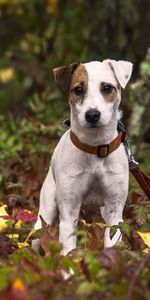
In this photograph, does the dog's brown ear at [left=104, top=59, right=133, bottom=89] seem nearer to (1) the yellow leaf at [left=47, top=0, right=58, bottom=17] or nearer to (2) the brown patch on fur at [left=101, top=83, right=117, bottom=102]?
(2) the brown patch on fur at [left=101, top=83, right=117, bottom=102]

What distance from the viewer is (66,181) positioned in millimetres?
5188

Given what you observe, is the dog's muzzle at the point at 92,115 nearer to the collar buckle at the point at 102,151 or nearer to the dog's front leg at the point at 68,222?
the collar buckle at the point at 102,151

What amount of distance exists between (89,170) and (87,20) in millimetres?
7145

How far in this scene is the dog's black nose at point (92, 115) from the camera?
490 cm

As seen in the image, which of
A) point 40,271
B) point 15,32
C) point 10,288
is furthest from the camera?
point 15,32

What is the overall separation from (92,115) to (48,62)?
24.0 feet

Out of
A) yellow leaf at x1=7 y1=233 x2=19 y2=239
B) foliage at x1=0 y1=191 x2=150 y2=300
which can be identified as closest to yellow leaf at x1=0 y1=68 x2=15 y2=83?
yellow leaf at x1=7 y1=233 x2=19 y2=239

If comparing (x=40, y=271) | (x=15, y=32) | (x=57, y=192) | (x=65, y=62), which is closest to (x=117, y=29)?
(x=65, y=62)

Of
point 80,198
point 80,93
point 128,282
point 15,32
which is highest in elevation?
point 15,32

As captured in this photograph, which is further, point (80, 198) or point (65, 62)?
point (65, 62)

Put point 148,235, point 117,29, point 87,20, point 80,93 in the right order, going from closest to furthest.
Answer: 1. point 80,93
2. point 148,235
3. point 117,29
4. point 87,20

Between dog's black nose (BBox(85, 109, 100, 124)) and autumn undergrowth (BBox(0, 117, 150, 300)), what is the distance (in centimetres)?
68

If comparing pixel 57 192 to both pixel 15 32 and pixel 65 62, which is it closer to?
pixel 65 62

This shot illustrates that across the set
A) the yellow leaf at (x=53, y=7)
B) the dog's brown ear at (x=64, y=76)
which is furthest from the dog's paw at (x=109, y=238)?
the yellow leaf at (x=53, y=7)
